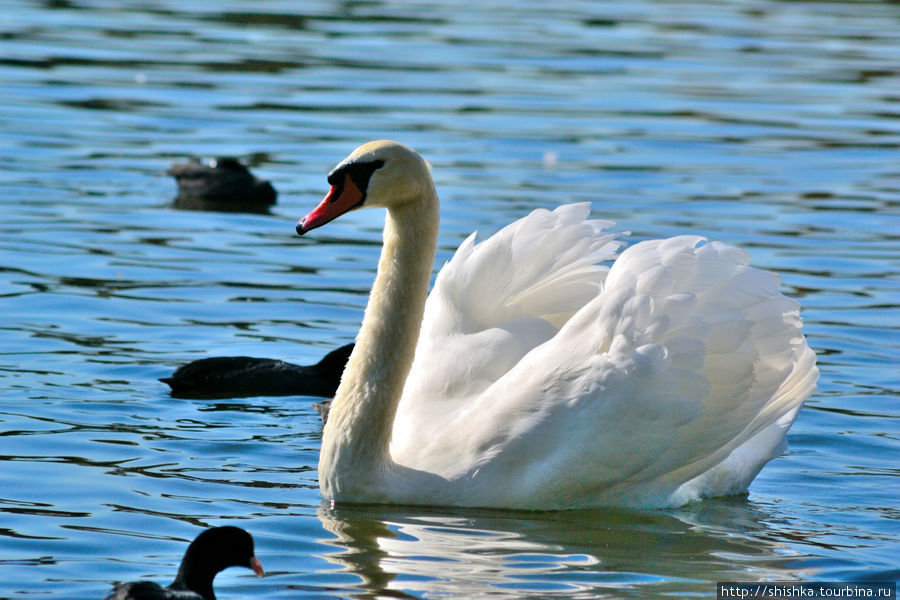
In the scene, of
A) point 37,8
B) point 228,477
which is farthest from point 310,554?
point 37,8

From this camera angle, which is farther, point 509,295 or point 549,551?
point 509,295

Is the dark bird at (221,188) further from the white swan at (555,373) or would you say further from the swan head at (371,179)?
the swan head at (371,179)

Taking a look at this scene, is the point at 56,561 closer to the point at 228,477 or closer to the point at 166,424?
the point at 228,477

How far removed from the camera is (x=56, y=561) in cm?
634

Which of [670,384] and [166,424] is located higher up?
[670,384]

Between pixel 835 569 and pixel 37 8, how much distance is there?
23171 mm

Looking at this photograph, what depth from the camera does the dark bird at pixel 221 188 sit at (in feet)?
47.9

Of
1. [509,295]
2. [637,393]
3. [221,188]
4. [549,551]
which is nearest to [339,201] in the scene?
[509,295]

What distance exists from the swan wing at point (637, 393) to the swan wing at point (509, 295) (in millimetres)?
181

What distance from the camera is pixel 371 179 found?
737 cm

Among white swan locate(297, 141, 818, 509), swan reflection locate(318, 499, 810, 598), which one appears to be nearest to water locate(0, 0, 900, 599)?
swan reflection locate(318, 499, 810, 598)

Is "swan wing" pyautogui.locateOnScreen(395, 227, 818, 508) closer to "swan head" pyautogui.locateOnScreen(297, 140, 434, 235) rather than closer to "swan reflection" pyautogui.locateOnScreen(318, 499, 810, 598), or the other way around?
"swan reflection" pyautogui.locateOnScreen(318, 499, 810, 598)

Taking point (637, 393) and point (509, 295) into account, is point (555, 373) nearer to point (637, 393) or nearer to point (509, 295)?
point (637, 393)

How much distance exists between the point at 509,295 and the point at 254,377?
180 cm
